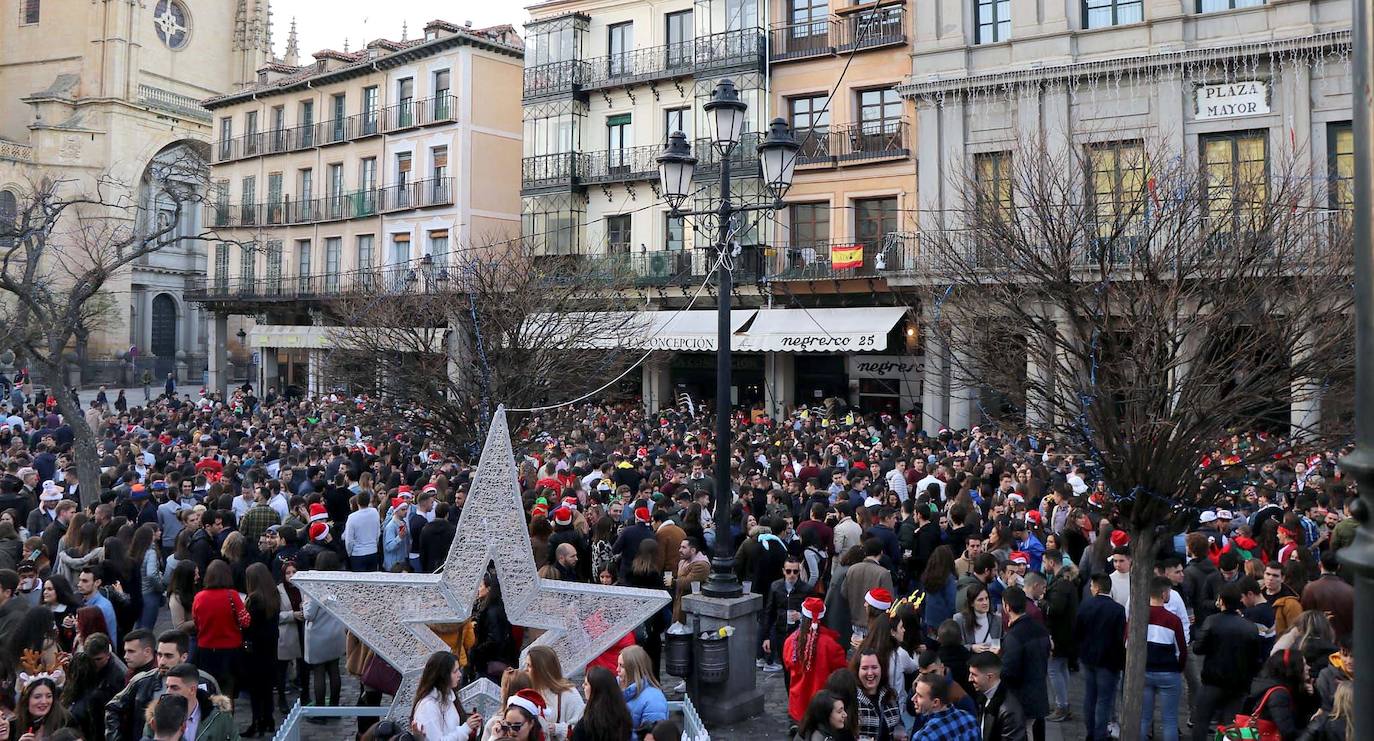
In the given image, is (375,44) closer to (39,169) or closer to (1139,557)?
(39,169)

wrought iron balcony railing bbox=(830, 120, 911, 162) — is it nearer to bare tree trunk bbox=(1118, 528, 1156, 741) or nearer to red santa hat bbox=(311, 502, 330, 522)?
red santa hat bbox=(311, 502, 330, 522)

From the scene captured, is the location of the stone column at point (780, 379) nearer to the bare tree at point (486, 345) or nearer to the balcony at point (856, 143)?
the balcony at point (856, 143)

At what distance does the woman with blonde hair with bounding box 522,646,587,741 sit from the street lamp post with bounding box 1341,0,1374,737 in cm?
454

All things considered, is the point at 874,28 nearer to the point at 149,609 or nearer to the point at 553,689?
the point at 149,609

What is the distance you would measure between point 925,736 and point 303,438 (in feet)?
64.3

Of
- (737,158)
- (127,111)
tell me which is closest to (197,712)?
(737,158)

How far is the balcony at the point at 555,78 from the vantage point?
32.0 m

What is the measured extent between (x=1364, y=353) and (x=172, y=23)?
209 ft

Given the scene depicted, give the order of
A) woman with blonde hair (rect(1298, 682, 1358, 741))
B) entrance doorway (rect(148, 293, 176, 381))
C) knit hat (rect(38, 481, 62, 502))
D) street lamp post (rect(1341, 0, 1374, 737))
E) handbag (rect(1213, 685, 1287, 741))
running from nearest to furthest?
1. street lamp post (rect(1341, 0, 1374, 737))
2. woman with blonde hair (rect(1298, 682, 1358, 741))
3. handbag (rect(1213, 685, 1287, 741))
4. knit hat (rect(38, 481, 62, 502))
5. entrance doorway (rect(148, 293, 176, 381))

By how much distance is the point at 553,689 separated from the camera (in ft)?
20.0

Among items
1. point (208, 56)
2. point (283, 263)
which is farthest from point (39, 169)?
point (283, 263)

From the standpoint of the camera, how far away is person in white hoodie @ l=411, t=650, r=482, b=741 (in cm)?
591

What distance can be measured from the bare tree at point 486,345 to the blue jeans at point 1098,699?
29.1 ft

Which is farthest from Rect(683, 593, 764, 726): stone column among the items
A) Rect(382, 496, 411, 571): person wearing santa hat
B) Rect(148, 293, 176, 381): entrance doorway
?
Rect(148, 293, 176, 381): entrance doorway
